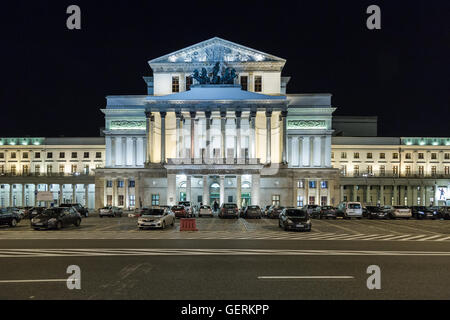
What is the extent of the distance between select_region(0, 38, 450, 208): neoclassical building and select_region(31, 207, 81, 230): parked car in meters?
32.6

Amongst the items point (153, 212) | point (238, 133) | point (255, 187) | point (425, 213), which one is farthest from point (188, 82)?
point (153, 212)

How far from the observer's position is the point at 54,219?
32500mm

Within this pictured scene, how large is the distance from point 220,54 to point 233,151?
17.2m

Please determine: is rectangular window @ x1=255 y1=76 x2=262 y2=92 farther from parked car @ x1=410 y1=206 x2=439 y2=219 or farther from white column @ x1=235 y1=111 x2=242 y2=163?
parked car @ x1=410 y1=206 x2=439 y2=219

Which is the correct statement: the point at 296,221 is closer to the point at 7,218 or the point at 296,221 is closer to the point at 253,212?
the point at 253,212

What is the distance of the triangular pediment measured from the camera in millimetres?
74125

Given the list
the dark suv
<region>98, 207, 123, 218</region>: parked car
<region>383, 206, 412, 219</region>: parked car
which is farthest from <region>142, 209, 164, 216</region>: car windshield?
<region>383, 206, 412, 219</region>: parked car

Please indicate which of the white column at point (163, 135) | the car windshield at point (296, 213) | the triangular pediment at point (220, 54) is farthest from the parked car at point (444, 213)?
the white column at point (163, 135)

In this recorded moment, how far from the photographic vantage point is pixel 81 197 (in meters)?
88.0

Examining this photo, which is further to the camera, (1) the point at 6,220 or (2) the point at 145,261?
(1) the point at 6,220

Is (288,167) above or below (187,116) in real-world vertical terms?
below

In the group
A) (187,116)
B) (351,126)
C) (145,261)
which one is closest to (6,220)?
(145,261)
